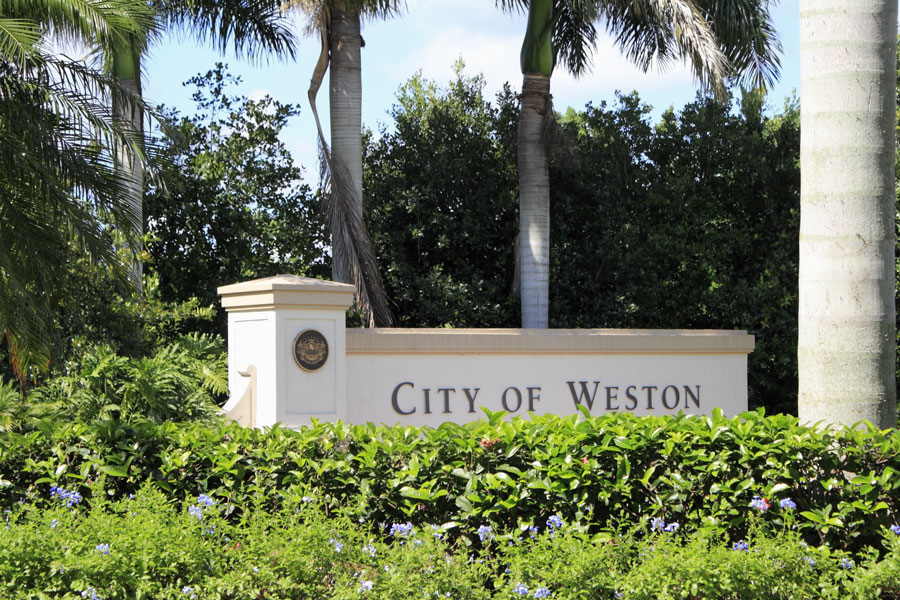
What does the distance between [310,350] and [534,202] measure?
6.41 metres

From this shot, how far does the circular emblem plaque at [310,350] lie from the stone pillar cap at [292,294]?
27cm

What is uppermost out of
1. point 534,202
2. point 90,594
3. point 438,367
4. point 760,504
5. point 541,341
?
point 534,202

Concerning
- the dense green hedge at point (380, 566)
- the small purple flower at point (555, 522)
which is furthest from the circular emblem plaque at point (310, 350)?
the small purple flower at point (555, 522)

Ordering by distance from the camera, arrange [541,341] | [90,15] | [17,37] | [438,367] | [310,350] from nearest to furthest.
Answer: [17,37] → [90,15] → [310,350] → [438,367] → [541,341]

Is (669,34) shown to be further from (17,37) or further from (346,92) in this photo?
(17,37)

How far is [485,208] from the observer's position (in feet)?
53.6

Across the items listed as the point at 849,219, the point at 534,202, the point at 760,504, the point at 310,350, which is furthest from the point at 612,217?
the point at 760,504

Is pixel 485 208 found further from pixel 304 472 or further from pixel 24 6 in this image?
pixel 304 472

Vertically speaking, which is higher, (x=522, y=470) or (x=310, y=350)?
(x=310, y=350)

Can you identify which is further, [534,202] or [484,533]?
[534,202]

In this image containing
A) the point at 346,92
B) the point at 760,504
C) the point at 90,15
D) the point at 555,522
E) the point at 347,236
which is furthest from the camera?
the point at 346,92

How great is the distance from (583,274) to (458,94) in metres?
3.97

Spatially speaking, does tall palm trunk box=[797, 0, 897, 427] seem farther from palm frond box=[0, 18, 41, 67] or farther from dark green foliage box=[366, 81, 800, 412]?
dark green foliage box=[366, 81, 800, 412]

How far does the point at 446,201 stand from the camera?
645 inches
